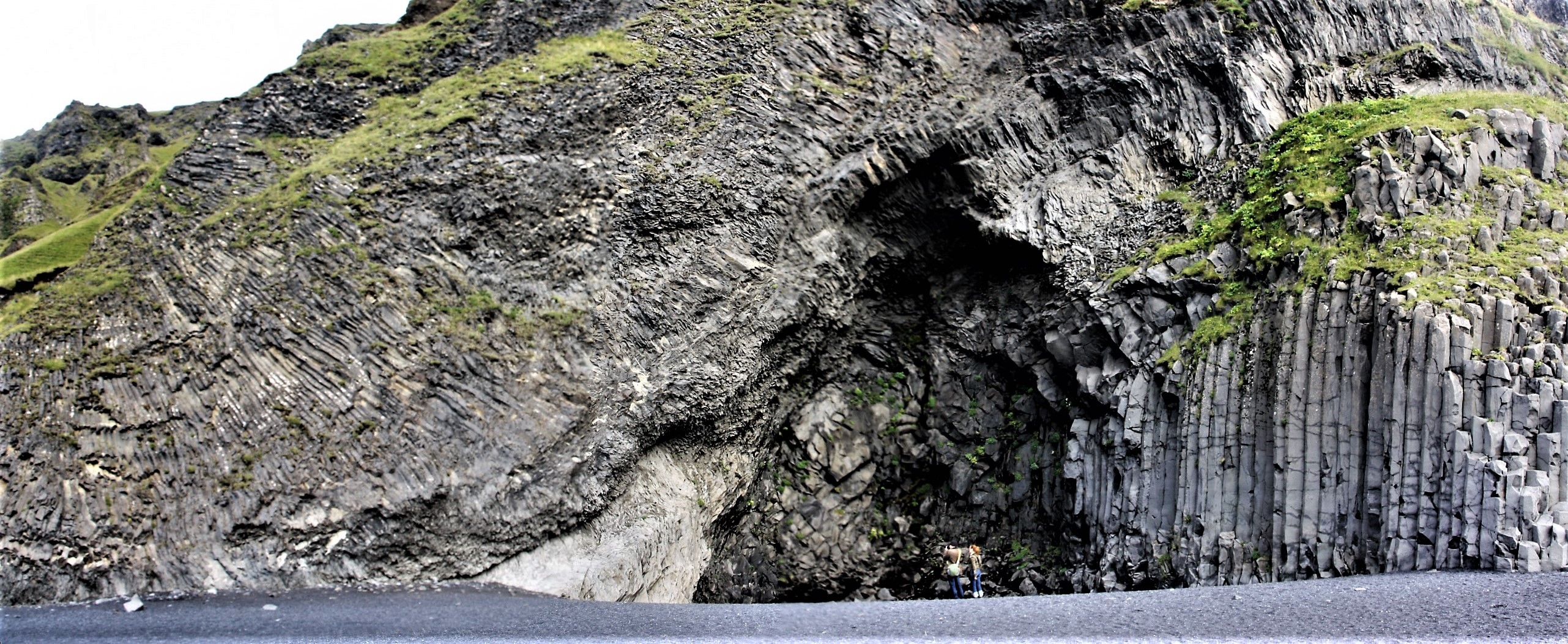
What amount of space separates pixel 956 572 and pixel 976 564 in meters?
0.39

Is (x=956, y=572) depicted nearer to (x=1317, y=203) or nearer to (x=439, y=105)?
(x=1317, y=203)

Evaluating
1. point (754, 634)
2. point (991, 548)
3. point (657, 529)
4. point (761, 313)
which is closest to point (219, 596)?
point (657, 529)

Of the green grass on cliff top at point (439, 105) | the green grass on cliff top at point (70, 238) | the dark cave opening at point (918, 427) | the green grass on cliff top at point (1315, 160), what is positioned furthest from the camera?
the dark cave opening at point (918, 427)

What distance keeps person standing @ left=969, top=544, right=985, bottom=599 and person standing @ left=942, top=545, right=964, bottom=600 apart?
0.73 feet

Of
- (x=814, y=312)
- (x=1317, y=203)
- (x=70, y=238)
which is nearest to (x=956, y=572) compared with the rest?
(x=814, y=312)

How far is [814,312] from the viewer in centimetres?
1945

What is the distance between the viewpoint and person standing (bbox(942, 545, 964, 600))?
1670cm

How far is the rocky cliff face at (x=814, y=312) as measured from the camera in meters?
13.6

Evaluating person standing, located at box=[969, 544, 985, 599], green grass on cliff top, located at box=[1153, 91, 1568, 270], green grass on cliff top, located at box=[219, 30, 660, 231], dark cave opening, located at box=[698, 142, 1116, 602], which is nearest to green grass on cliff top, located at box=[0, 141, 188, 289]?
green grass on cliff top, located at box=[219, 30, 660, 231]

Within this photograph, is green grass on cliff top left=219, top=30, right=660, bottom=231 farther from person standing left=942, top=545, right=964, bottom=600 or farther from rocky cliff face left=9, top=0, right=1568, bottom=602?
person standing left=942, top=545, right=964, bottom=600

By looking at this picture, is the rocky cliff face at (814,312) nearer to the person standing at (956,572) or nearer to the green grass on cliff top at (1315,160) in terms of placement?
the green grass on cliff top at (1315,160)

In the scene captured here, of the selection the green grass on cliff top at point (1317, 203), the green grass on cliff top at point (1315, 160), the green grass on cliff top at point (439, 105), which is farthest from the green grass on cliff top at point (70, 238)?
the green grass on cliff top at point (1315, 160)

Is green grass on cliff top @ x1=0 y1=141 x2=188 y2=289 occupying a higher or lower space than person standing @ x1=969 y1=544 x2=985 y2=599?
higher

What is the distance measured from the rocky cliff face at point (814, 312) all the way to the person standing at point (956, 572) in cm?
122
